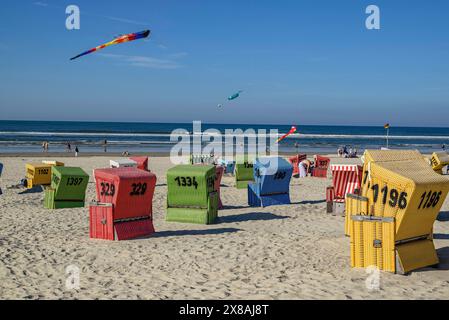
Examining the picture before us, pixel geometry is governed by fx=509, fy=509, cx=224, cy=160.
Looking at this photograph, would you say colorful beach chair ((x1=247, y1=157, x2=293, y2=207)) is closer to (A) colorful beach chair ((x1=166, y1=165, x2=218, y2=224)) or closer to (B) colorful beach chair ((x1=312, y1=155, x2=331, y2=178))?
(A) colorful beach chair ((x1=166, y1=165, x2=218, y2=224))

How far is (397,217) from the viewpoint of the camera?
844cm

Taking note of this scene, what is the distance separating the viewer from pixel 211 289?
25.3 feet

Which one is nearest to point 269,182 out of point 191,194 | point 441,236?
point 191,194

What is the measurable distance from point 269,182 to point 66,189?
641 centimetres

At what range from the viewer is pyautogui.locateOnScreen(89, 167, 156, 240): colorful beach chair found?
10859 millimetres

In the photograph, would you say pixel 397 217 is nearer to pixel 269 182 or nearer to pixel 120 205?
pixel 120 205

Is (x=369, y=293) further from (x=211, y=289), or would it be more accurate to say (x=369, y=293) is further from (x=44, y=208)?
(x=44, y=208)

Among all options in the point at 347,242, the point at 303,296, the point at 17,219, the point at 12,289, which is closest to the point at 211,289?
the point at 303,296

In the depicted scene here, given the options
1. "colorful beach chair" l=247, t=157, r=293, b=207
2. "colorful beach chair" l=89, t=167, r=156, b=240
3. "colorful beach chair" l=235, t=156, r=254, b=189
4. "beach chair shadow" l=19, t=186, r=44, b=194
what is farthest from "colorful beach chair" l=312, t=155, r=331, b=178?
"colorful beach chair" l=89, t=167, r=156, b=240

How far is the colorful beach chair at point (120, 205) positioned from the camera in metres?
10.9

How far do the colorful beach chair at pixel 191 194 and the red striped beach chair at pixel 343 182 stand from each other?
375 centimetres

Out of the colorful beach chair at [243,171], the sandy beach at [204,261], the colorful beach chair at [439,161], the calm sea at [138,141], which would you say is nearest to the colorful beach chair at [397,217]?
the sandy beach at [204,261]
